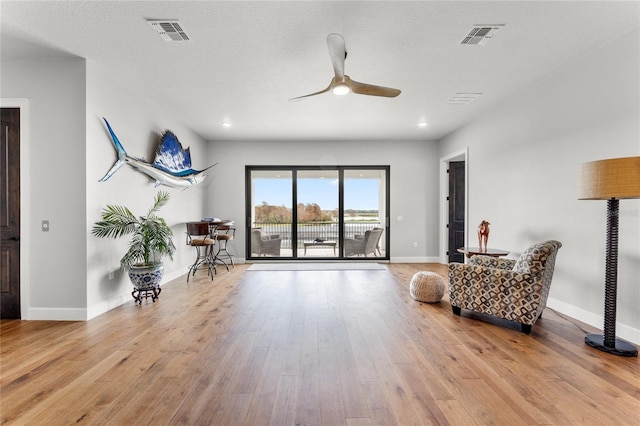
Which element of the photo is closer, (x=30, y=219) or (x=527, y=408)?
(x=527, y=408)

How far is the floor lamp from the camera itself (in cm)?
241

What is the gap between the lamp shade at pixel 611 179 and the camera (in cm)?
239

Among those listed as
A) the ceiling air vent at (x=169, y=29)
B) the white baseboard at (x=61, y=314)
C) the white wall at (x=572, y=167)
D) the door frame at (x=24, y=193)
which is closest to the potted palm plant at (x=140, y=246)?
the white baseboard at (x=61, y=314)

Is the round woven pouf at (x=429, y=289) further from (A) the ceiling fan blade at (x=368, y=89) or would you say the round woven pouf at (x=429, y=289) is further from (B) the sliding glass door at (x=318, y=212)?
(B) the sliding glass door at (x=318, y=212)

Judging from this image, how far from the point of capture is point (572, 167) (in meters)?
3.57

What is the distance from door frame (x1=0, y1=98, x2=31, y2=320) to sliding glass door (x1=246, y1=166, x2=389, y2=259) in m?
4.25

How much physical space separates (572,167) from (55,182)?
224 inches

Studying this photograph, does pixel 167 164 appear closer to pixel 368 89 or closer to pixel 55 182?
pixel 55 182

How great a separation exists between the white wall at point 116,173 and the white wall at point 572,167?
5324 mm

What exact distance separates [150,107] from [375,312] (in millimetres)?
4352

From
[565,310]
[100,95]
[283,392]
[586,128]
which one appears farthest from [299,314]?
[586,128]

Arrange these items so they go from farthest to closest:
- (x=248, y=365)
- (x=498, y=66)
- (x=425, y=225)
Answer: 1. (x=425, y=225)
2. (x=498, y=66)
3. (x=248, y=365)

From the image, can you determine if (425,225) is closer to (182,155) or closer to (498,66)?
(498,66)

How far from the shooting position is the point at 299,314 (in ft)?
12.0
